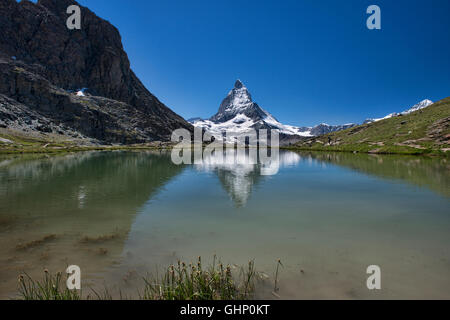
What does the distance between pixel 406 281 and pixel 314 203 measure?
12882 mm

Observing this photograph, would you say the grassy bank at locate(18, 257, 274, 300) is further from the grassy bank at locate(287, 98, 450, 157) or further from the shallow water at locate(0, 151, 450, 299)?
the grassy bank at locate(287, 98, 450, 157)

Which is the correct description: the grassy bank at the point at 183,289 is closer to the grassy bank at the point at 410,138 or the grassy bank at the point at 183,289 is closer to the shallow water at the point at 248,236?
the shallow water at the point at 248,236

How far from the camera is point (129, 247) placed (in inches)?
469

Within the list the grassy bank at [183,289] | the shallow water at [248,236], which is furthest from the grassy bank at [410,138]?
the grassy bank at [183,289]

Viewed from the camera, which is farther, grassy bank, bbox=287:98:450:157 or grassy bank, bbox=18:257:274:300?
grassy bank, bbox=287:98:450:157

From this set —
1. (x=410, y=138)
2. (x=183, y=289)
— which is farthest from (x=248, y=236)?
(x=410, y=138)

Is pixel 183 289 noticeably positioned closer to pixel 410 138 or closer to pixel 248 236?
pixel 248 236

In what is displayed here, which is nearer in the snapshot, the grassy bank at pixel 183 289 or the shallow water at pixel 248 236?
the grassy bank at pixel 183 289

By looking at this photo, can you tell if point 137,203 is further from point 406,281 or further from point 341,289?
point 406,281

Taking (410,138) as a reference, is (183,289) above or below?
below

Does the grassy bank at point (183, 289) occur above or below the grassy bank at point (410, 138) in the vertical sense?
below

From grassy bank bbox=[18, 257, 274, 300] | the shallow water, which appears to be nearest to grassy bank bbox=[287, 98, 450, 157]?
the shallow water

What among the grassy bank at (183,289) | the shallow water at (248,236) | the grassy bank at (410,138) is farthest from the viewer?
the grassy bank at (410,138)
